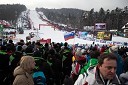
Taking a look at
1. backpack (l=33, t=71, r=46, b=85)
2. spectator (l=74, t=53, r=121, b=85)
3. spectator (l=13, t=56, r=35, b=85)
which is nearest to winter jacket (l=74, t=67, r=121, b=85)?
spectator (l=74, t=53, r=121, b=85)

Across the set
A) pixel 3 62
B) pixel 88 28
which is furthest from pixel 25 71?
pixel 88 28

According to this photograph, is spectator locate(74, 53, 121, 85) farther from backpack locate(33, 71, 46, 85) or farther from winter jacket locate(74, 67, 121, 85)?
backpack locate(33, 71, 46, 85)

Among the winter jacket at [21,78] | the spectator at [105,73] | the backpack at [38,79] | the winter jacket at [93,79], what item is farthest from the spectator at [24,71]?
the spectator at [105,73]

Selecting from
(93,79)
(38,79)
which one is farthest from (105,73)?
(38,79)

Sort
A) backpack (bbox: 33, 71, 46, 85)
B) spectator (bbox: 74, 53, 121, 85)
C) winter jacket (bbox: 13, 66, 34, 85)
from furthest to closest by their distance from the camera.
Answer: backpack (bbox: 33, 71, 46, 85)
winter jacket (bbox: 13, 66, 34, 85)
spectator (bbox: 74, 53, 121, 85)

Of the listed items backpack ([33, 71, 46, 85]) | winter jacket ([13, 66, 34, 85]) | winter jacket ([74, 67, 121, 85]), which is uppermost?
winter jacket ([74, 67, 121, 85])

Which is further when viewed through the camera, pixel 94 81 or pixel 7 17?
pixel 7 17

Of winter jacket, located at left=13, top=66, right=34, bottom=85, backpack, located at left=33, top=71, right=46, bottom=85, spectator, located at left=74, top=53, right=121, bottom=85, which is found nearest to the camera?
spectator, located at left=74, top=53, right=121, bottom=85

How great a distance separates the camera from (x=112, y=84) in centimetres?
326

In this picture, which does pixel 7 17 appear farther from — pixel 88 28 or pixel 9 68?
pixel 9 68

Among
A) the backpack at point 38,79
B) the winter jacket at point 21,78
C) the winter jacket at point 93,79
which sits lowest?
the backpack at point 38,79

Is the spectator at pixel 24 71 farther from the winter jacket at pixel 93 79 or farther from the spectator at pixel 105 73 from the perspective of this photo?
the spectator at pixel 105 73

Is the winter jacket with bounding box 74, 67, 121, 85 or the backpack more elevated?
the winter jacket with bounding box 74, 67, 121, 85

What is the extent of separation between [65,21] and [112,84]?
196165 millimetres
